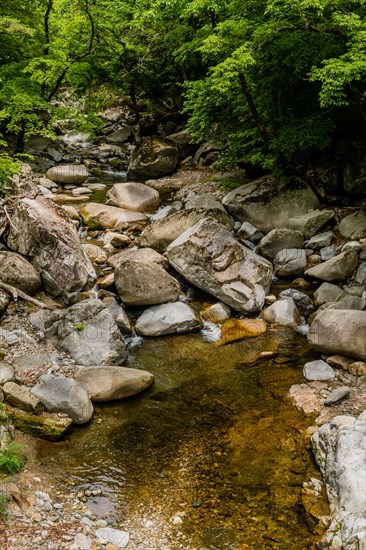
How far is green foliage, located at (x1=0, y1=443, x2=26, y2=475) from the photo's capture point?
620 centimetres

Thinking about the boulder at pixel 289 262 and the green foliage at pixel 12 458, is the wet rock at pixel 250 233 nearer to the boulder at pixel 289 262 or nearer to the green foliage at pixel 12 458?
the boulder at pixel 289 262

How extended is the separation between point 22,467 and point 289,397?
455 centimetres

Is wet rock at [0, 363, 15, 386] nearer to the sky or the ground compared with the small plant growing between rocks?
nearer to the sky

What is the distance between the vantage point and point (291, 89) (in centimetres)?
1403

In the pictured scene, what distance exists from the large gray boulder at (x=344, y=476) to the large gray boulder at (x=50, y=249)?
631 centimetres

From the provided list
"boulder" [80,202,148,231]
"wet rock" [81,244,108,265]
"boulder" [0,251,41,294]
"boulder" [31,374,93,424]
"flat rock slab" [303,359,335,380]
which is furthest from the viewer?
"boulder" [80,202,148,231]

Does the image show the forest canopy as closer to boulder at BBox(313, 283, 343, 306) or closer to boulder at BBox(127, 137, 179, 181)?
boulder at BBox(127, 137, 179, 181)

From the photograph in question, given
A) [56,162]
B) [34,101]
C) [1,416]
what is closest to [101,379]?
[1,416]

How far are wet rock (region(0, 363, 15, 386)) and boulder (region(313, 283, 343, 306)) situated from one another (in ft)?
23.0

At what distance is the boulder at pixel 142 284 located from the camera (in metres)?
10.9

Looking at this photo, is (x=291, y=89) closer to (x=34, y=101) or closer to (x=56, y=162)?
(x=34, y=101)

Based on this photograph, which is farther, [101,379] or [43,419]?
[101,379]

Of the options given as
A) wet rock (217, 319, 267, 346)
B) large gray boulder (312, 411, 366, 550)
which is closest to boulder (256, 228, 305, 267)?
wet rock (217, 319, 267, 346)

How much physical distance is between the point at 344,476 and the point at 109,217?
11.1 meters
